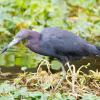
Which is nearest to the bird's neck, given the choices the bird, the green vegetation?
the bird

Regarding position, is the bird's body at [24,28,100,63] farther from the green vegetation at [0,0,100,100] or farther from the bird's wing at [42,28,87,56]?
the green vegetation at [0,0,100,100]

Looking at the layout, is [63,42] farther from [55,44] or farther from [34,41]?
[34,41]

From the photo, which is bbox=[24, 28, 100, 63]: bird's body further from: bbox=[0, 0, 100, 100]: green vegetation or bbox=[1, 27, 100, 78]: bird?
bbox=[0, 0, 100, 100]: green vegetation

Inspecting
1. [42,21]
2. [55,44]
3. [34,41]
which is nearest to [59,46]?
[55,44]

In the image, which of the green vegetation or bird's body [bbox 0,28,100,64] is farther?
the green vegetation

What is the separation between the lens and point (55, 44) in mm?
6449

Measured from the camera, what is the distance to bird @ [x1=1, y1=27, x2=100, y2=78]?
642 centimetres

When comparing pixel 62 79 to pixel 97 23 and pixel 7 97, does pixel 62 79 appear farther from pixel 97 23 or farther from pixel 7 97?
pixel 97 23

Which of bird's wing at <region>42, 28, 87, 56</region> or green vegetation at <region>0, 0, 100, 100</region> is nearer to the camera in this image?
bird's wing at <region>42, 28, 87, 56</region>

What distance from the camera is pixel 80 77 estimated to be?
21.2 feet

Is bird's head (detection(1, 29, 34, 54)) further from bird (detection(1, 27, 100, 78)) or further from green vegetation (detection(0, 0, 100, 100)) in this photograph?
green vegetation (detection(0, 0, 100, 100))

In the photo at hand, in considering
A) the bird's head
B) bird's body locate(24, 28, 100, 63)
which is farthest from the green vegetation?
the bird's head

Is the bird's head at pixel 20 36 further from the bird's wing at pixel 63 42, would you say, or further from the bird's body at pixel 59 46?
the bird's wing at pixel 63 42

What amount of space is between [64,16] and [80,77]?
3.27 m
